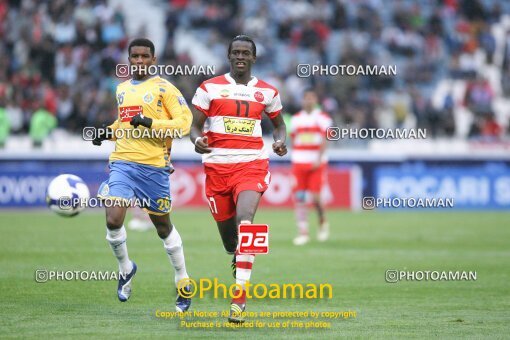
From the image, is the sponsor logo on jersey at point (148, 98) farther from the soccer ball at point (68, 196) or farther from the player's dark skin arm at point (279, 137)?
the soccer ball at point (68, 196)

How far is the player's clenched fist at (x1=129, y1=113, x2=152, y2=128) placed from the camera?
1016 cm

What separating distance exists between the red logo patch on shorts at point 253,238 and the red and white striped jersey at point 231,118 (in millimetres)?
945

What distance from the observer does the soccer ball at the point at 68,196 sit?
42.3ft

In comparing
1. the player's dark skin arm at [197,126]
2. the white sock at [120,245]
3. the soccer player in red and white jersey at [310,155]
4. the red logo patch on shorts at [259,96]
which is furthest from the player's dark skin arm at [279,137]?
the soccer player in red and white jersey at [310,155]

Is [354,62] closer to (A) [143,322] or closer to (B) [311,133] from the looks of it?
(B) [311,133]

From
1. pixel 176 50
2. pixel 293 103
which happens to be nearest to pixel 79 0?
pixel 176 50

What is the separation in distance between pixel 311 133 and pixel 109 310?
1020cm

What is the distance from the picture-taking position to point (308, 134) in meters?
20.2

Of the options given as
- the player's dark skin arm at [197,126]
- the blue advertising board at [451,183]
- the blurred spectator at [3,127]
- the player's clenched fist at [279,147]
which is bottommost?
the blue advertising board at [451,183]

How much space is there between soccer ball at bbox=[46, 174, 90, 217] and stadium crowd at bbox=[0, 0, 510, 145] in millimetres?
14495

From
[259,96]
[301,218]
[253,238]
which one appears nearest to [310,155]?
[301,218]

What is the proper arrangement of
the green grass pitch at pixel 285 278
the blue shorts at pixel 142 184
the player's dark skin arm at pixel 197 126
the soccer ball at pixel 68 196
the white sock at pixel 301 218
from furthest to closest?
1. the white sock at pixel 301 218
2. the soccer ball at pixel 68 196
3. the blue shorts at pixel 142 184
4. the player's dark skin arm at pixel 197 126
5. the green grass pitch at pixel 285 278

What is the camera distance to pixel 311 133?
66.2 ft

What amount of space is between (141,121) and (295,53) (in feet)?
77.4
